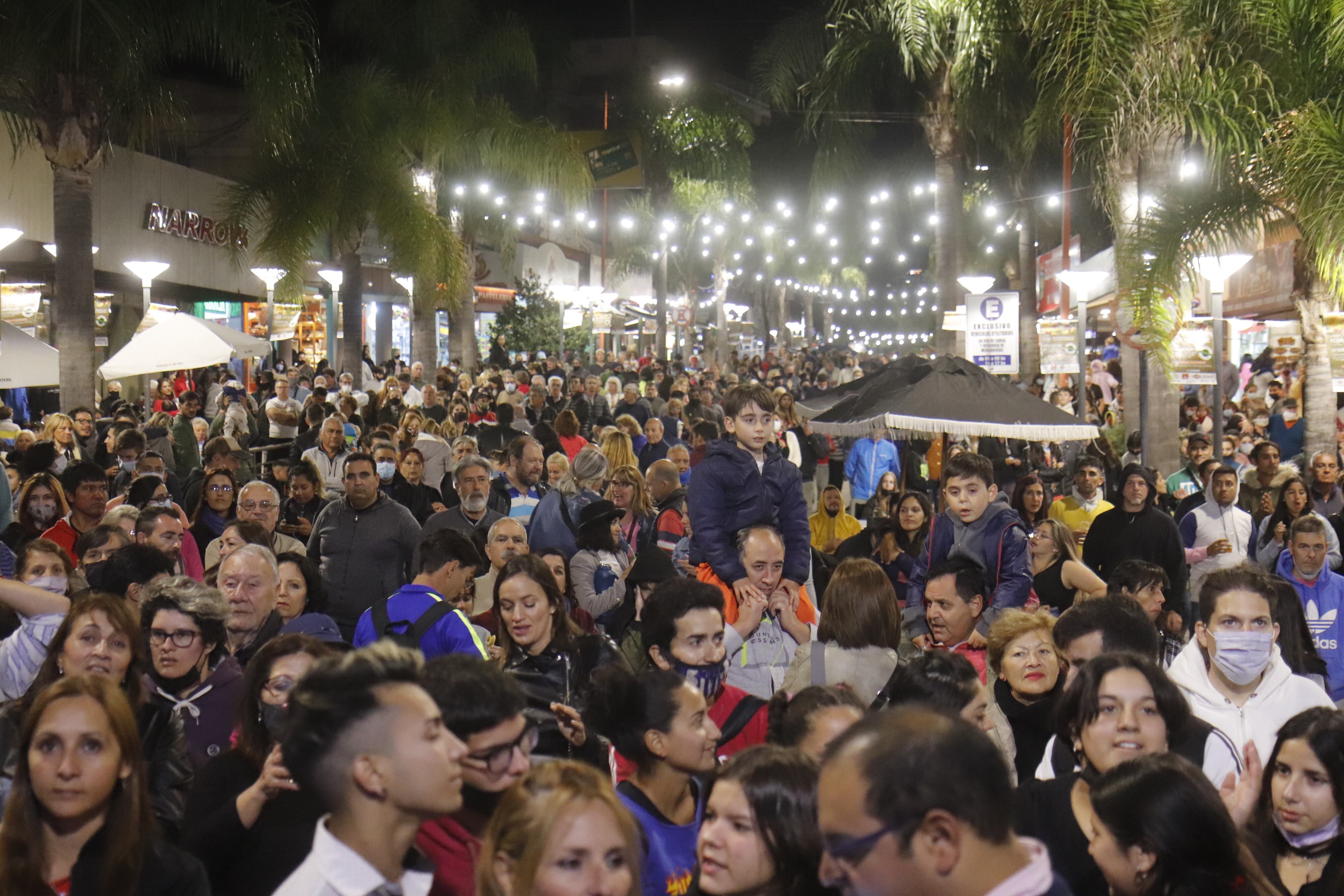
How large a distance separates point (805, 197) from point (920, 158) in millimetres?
7755

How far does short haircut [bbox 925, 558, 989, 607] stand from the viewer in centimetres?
675

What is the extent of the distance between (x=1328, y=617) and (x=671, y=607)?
4548mm

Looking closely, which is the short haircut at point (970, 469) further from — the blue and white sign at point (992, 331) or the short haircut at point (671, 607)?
the blue and white sign at point (992, 331)

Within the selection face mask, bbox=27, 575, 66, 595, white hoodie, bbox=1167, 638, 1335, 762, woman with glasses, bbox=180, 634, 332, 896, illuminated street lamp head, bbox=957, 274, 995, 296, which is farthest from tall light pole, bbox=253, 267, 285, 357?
woman with glasses, bbox=180, 634, 332, 896

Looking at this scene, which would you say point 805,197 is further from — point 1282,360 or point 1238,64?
point 1238,64

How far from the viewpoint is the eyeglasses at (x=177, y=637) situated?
5.48m

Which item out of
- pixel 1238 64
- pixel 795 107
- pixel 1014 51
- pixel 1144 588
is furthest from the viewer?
pixel 795 107

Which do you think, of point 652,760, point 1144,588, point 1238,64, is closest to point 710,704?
point 652,760

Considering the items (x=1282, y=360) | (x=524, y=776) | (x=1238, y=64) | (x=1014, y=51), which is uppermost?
(x=1014, y=51)

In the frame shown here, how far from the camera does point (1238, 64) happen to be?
14.9m

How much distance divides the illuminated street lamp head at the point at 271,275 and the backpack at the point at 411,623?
64.6 feet

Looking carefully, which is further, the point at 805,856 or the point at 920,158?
the point at 920,158

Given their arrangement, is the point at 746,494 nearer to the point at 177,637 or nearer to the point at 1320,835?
the point at 177,637

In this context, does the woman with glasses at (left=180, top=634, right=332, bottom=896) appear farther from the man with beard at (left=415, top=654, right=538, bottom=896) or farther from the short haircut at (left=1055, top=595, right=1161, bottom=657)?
the short haircut at (left=1055, top=595, right=1161, bottom=657)
